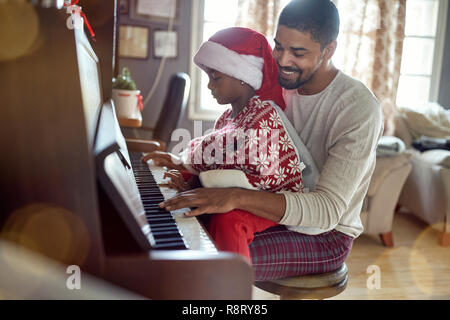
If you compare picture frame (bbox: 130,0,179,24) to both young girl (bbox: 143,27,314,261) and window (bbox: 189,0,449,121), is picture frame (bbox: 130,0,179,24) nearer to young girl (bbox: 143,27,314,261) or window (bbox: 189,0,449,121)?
window (bbox: 189,0,449,121)

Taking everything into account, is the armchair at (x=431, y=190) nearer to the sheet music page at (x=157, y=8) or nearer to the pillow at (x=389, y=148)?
the pillow at (x=389, y=148)

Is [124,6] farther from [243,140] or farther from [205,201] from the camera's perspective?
[205,201]

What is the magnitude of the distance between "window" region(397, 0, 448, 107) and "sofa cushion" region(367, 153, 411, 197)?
1.65 metres

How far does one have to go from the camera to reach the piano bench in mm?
1217

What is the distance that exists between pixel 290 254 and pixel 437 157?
8.32 ft

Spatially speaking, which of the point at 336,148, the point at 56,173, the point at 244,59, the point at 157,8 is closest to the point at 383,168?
the point at 336,148

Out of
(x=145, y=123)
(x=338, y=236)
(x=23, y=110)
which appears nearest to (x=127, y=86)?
(x=145, y=123)

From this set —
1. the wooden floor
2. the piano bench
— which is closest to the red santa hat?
the piano bench

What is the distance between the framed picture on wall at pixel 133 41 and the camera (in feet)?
13.2

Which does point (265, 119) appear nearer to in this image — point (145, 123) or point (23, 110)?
point (23, 110)

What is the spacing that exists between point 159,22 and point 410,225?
3056mm

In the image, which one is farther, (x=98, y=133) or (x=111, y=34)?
(x=111, y=34)

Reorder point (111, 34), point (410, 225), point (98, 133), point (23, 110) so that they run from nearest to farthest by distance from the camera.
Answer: point (23, 110), point (98, 133), point (111, 34), point (410, 225)

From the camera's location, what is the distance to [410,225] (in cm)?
366
